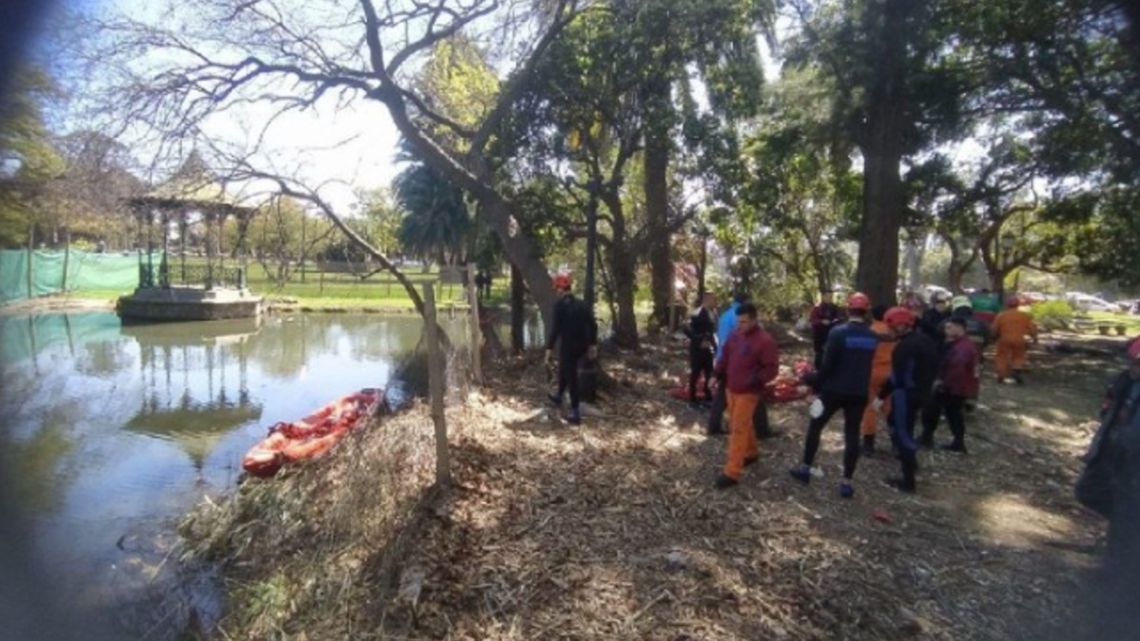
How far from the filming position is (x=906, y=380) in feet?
20.5

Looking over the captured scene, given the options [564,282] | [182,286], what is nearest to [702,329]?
[564,282]

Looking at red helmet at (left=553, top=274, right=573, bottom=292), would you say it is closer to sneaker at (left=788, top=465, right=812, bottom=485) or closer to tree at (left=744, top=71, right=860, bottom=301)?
sneaker at (left=788, top=465, right=812, bottom=485)

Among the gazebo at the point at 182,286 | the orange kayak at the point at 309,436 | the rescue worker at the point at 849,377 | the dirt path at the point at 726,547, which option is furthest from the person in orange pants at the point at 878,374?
the gazebo at the point at 182,286

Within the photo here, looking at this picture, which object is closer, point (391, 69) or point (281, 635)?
point (281, 635)

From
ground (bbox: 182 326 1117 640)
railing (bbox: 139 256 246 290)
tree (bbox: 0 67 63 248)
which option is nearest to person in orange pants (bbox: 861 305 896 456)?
ground (bbox: 182 326 1117 640)

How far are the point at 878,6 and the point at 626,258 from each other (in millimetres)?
6192

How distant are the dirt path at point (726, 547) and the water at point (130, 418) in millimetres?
2981

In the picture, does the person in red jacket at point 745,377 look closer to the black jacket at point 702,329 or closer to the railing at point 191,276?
the black jacket at point 702,329

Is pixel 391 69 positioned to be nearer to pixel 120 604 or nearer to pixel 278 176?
pixel 278 176

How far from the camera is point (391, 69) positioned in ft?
35.4

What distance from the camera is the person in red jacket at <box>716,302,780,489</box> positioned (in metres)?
5.89

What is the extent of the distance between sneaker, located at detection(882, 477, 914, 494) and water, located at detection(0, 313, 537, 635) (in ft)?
20.5

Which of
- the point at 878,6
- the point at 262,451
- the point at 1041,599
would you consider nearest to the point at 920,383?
the point at 1041,599

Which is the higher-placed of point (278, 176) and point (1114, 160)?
point (1114, 160)
